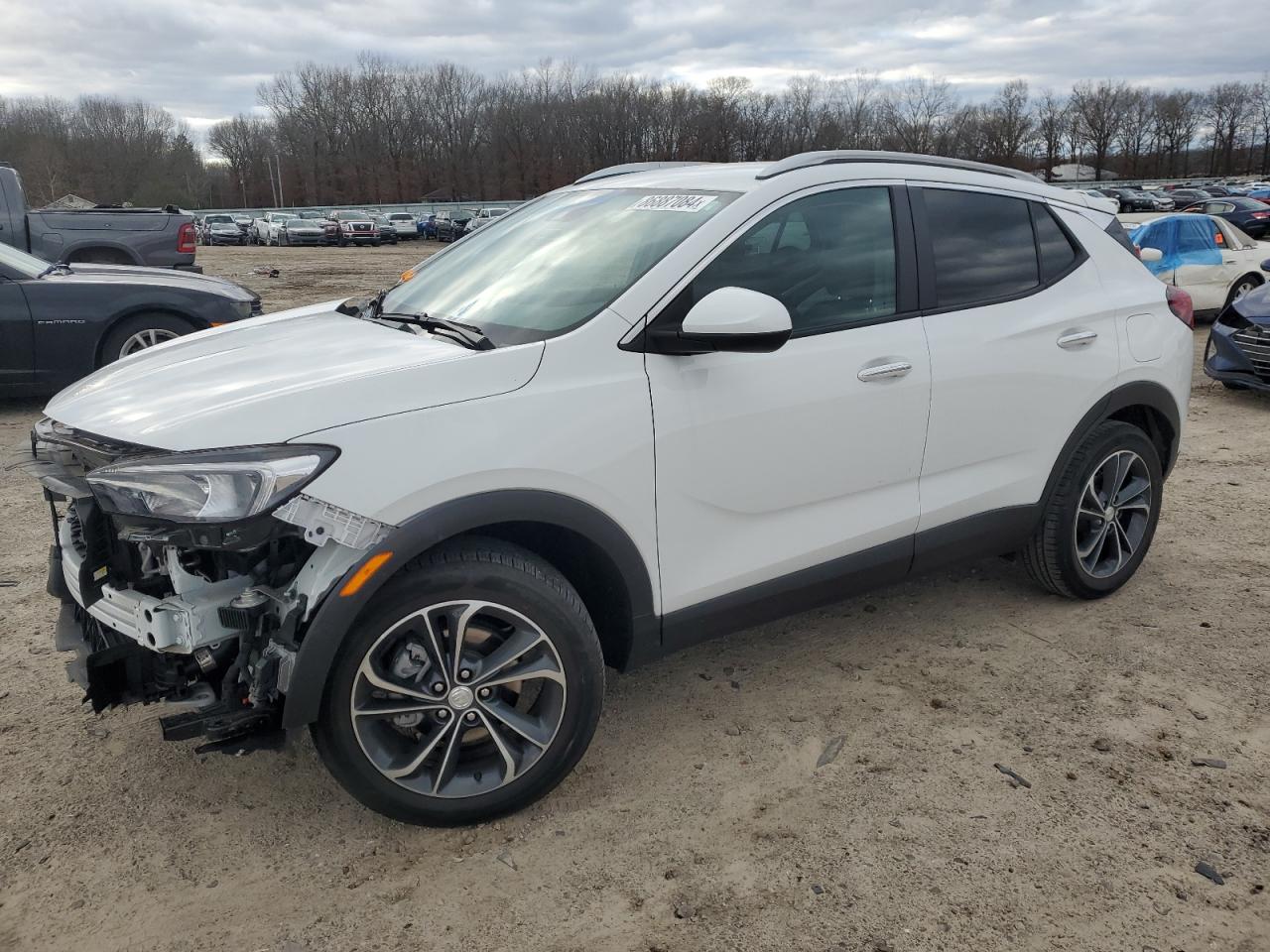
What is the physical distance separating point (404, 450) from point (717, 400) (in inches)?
38.0

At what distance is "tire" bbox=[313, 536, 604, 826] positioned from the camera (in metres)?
2.60

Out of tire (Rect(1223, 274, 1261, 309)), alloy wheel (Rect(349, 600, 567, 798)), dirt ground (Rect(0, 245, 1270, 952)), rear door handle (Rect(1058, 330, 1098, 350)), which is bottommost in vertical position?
dirt ground (Rect(0, 245, 1270, 952))

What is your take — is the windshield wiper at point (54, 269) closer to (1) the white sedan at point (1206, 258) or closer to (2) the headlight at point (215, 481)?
(2) the headlight at point (215, 481)

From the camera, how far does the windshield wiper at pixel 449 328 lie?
116 inches

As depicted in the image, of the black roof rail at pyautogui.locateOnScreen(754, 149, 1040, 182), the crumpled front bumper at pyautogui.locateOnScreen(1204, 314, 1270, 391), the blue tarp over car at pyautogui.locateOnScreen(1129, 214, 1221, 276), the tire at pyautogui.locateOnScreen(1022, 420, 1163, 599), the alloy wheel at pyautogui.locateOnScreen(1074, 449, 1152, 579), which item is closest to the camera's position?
the black roof rail at pyautogui.locateOnScreen(754, 149, 1040, 182)

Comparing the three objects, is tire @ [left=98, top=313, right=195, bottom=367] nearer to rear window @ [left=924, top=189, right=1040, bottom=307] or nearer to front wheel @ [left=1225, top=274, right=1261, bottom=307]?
rear window @ [left=924, top=189, right=1040, bottom=307]

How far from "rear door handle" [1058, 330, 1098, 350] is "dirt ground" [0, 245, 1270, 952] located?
1.17 m

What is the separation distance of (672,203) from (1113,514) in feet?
7.89

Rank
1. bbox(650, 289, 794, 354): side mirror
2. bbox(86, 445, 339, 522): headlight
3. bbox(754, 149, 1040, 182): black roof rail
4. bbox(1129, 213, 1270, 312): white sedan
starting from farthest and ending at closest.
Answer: bbox(1129, 213, 1270, 312): white sedan
bbox(754, 149, 1040, 182): black roof rail
bbox(650, 289, 794, 354): side mirror
bbox(86, 445, 339, 522): headlight

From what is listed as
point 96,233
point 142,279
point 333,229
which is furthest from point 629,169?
point 333,229

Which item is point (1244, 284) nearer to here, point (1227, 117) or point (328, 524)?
point (328, 524)

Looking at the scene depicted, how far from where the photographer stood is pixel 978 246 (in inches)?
150

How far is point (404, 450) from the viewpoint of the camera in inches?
99.9

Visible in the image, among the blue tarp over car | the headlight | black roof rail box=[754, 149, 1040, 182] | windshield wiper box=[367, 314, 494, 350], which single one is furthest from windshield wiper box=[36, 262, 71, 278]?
the blue tarp over car
